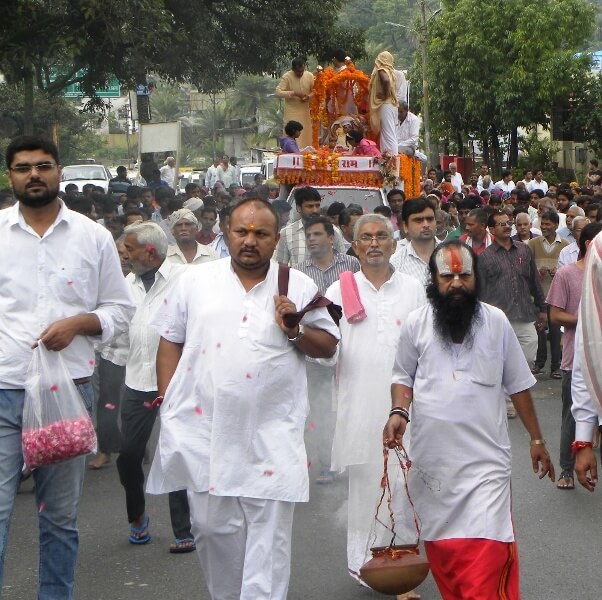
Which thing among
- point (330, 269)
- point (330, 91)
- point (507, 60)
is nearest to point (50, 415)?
point (330, 269)

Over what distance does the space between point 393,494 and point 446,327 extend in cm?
129

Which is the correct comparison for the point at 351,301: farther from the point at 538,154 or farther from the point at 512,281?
the point at 538,154

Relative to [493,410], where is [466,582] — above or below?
below

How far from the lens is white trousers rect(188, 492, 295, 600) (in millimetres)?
4895

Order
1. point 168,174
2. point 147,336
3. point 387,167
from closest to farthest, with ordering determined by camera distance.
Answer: point 147,336, point 387,167, point 168,174

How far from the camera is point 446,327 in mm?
5375

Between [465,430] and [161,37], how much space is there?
46.3 ft

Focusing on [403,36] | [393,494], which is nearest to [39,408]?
[393,494]

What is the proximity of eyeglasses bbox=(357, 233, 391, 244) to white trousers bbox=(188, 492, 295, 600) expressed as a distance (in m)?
2.13

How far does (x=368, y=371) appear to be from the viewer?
6.60 metres

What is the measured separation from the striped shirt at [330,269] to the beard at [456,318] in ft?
10.7

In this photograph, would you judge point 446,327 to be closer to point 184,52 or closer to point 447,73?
point 184,52

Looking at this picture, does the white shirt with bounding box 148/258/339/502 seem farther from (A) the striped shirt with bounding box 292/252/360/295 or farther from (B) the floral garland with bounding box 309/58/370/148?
(B) the floral garland with bounding box 309/58/370/148

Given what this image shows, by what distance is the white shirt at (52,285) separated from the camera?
5004 millimetres
